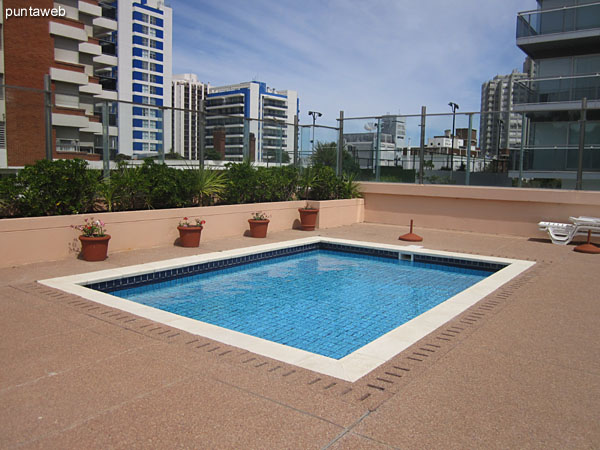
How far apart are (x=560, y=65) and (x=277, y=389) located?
2918 cm

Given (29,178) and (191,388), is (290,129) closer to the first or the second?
(29,178)

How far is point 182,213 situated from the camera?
32.6ft

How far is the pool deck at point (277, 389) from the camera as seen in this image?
2.82 meters

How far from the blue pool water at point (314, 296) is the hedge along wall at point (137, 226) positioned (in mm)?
1608

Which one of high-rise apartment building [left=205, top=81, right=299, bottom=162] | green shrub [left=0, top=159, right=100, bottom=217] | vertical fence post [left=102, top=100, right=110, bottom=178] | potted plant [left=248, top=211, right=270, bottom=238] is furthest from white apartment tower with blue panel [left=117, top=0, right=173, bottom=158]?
green shrub [left=0, top=159, right=100, bottom=217]

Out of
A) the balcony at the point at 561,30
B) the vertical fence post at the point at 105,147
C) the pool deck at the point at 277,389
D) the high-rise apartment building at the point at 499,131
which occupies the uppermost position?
the balcony at the point at 561,30

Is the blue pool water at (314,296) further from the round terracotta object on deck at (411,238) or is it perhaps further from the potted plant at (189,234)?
the round terracotta object on deck at (411,238)

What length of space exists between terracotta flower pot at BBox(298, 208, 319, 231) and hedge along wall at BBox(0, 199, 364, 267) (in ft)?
1.04


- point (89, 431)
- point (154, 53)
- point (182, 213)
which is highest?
point (154, 53)

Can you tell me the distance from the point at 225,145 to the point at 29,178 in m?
5.75

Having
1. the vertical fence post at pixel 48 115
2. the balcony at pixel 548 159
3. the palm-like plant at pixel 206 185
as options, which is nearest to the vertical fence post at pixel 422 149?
the balcony at pixel 548 159

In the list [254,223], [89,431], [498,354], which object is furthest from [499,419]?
[254,223]

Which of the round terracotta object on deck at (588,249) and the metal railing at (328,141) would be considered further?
the round terracotta object on deck at (588,249)

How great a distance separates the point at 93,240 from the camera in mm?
7770
